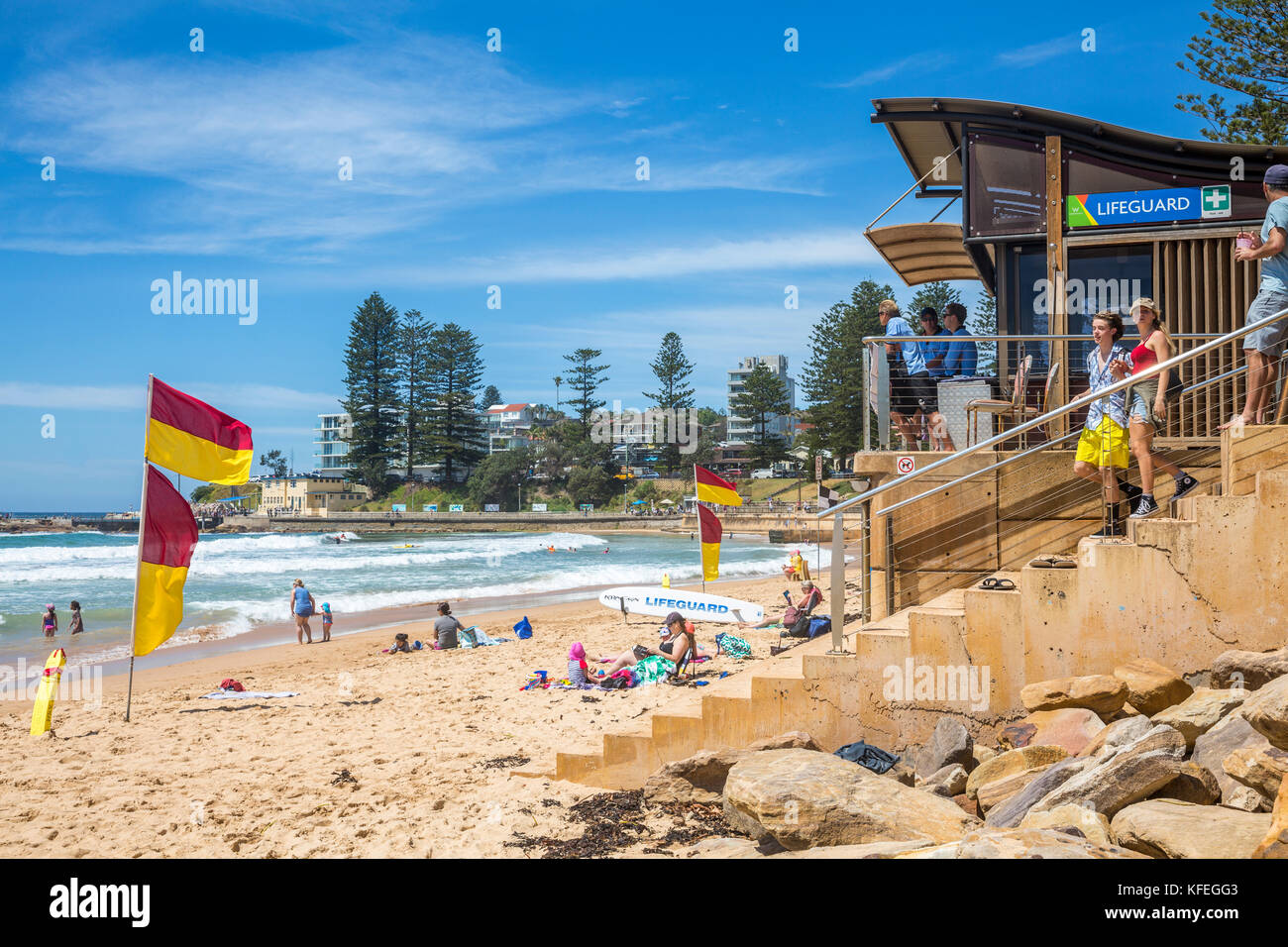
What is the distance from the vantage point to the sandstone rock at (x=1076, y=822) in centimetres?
328

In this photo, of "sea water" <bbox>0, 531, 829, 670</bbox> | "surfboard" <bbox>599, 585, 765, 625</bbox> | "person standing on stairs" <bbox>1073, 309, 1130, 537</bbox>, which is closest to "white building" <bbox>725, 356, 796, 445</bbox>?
"sea water" <bbox>0, 531, 829, 670</bbox>

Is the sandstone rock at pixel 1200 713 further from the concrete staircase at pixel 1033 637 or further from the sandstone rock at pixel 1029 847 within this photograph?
the sandstone rock at pixel 1029 847

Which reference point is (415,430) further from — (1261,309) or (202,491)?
(1261,309)

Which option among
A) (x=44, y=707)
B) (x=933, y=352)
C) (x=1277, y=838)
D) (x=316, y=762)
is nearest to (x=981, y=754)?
(x=1277, y=838)

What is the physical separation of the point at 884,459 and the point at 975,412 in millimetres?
1414

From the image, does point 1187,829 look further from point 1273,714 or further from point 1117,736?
point 1117,736

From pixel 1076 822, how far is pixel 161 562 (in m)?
9.05

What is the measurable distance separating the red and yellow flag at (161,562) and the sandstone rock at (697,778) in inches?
250

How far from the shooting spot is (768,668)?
6074mm

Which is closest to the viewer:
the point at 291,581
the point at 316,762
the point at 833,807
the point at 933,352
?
the point at 833,807

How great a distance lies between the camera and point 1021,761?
4500 millimetres

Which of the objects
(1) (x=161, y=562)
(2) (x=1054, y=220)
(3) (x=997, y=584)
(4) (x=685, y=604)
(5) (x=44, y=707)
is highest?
(2) (x=1054, y=220)

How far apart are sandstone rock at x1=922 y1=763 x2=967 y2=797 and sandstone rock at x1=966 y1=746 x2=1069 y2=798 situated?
0.15 meters
